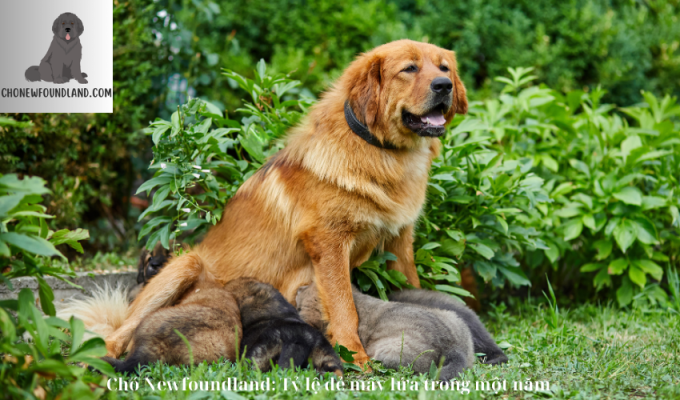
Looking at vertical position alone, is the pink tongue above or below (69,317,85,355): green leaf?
above

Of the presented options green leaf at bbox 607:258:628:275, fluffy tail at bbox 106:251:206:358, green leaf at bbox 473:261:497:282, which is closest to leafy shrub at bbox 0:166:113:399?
fluffy tail at bbox 106:251:206:358

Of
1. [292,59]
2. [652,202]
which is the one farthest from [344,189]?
[292,59]

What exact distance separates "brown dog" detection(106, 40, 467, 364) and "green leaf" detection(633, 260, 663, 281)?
2.17 metres

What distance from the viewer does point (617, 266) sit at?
4.52 m

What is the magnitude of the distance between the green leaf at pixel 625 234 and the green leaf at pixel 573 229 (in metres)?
0.28

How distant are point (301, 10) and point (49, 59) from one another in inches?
130

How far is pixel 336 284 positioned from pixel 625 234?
252 cm

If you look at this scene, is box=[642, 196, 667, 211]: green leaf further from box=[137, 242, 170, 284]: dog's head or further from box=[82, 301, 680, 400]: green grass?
box=[137, 242, 170, 284]: dog's head

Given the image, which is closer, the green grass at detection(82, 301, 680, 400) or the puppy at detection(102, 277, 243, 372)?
the green grass at detection(82, 301, 680, 400)

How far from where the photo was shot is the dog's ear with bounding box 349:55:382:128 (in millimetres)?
3387

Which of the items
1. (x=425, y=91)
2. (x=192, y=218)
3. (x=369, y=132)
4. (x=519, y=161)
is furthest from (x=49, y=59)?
(x=519, y=161)

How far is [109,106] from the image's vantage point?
486 centimetres

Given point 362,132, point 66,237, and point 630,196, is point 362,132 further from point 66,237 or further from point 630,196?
point 630,196

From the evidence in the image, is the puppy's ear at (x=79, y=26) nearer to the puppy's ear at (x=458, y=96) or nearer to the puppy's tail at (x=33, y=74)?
the puppy's tail at (x=33, y=74)
